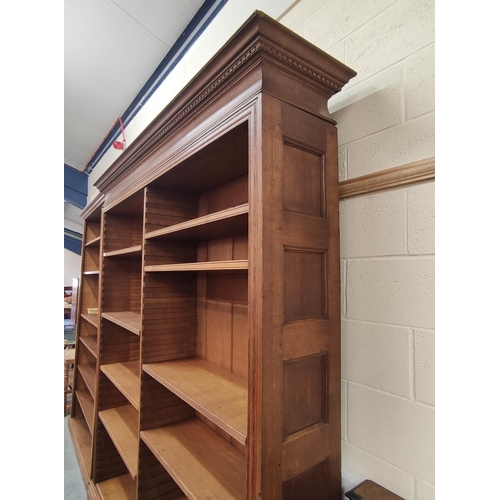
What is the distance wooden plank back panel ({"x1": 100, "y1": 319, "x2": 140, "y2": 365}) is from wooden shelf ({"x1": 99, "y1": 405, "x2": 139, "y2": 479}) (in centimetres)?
34

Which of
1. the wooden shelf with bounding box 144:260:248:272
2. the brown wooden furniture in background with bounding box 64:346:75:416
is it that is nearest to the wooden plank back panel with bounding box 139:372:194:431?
the wooden shelf with bounding box 144:260:248:272

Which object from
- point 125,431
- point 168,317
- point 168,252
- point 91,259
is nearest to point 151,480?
point 125,431

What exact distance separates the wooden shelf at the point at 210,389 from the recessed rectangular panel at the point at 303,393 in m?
0.14

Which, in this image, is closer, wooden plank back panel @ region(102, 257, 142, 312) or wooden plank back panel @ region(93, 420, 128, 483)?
wooden plank back panel @ region(93, 420, 128, 483)

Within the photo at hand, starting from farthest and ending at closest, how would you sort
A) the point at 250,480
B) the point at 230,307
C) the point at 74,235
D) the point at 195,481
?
1. the point at 74,235
2. the point at 230,307
3. the point at 195,481
4. the point at 250,480

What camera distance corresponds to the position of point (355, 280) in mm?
1031

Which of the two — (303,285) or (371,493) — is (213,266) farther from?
(371,493)

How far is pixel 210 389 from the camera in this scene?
47.4 inches

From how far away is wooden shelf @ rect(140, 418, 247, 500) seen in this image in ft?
3.59

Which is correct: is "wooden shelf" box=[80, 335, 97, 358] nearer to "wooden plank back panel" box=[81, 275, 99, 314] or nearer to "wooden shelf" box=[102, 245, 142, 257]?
"wooden plank back panel" box=[81, 275, 99, 314]
